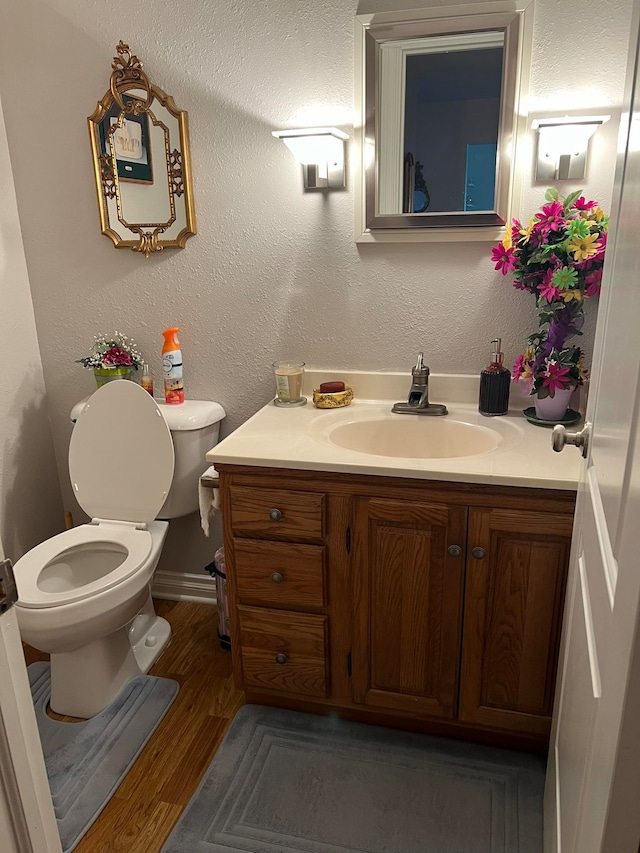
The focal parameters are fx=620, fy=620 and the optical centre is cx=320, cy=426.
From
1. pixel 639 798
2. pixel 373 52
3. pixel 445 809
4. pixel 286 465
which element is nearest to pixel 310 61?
pixel 373 52

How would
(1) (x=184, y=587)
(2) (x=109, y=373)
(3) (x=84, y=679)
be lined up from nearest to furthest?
(3) (x=84, y=679) < (2) (x=109, y=373) < (1) (x=184, y=587)

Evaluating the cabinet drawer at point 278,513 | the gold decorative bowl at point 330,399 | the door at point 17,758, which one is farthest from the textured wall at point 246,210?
the door at point 17,758

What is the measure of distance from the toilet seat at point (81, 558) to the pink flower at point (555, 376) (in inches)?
49.6

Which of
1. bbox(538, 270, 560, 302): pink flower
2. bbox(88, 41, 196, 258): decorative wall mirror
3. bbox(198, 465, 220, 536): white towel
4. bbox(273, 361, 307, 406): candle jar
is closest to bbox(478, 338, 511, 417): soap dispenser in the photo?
bbox(538, 270, 560, 302): pink flower

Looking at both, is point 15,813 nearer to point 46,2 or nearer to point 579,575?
point 579,575

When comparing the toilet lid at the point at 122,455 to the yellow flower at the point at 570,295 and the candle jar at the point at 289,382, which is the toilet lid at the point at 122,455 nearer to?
the candle jar at the point at 289,382

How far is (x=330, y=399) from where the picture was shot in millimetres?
1924

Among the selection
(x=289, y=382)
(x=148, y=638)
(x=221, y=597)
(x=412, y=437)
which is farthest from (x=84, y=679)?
(x=412, y=437)

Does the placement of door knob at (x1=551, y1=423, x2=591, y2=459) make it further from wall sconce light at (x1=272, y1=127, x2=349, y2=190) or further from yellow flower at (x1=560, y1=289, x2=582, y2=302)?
wall sconce light at (x1=272, y1=127, x2=349, y2=190)

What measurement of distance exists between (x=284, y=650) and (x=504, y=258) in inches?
48.6

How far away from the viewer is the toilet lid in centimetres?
199

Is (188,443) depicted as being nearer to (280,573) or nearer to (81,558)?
(81,558)

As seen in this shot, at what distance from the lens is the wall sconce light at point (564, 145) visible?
1.59m

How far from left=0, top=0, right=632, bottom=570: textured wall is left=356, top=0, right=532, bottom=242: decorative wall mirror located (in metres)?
0.05
